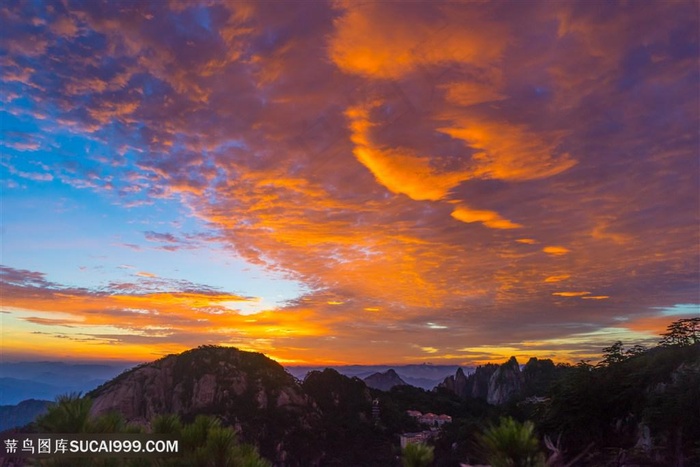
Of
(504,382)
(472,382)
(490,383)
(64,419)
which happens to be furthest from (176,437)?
(472,382)

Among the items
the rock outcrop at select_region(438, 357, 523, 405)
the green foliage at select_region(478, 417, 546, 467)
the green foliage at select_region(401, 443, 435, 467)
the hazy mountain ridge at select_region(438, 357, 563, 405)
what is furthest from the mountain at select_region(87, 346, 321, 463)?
the green foliage at select_region(478, 417, 546, 467)

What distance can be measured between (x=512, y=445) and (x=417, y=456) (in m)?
1.80

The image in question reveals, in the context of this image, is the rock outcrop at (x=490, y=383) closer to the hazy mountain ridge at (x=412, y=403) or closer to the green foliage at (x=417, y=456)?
the hazy mountain ridge at (x=412, y=403)

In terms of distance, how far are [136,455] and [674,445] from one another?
23.6m

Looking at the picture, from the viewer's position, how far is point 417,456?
26.6ft

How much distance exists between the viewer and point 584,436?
953 inches

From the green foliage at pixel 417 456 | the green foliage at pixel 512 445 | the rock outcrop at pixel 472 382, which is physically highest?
the green foliage at pixel 512 445

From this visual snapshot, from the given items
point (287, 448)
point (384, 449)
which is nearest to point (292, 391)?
point (287, 448)

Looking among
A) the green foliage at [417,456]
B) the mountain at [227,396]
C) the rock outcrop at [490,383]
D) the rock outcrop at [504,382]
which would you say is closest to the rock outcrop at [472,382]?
the rock outcrop at [490,383]

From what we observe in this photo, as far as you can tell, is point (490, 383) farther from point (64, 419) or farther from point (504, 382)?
point (64, 419)

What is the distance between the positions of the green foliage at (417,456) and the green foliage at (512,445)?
115 centimetres

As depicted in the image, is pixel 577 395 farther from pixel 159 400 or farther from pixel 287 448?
pixel 159 400

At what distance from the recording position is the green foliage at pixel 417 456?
8086 mm

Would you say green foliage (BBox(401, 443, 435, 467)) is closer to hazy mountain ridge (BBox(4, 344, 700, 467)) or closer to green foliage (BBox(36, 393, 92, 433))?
hazy mountain ridge (BBox(4, 344, 700, 467))
